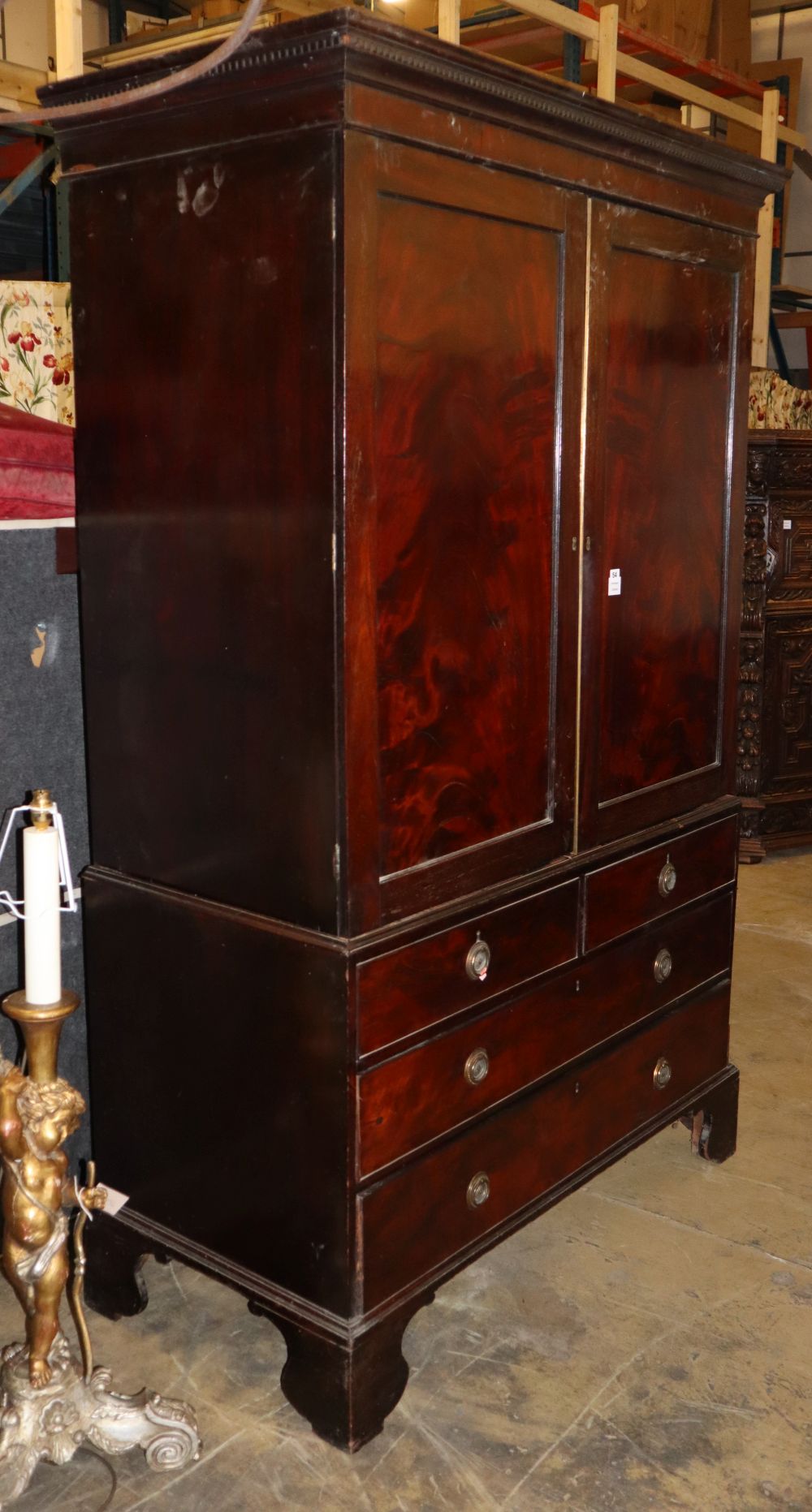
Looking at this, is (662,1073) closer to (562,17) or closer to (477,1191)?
(477,1191)

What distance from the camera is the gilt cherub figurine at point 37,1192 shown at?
165 centimetres

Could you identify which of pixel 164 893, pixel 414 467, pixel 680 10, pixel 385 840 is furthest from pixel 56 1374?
pixel 680 10

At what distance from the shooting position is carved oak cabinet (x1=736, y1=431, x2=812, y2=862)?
4.73 metres

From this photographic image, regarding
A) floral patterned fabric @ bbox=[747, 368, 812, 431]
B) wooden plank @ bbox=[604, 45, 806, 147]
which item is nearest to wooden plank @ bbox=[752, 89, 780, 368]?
wooden plank @ bbox=[604, 45, 806, 147]

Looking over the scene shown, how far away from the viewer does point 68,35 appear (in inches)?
75.9

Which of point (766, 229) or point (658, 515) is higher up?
point (766, 229)

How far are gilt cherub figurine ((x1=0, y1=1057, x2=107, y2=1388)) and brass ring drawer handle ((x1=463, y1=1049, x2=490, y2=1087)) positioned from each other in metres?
0.55

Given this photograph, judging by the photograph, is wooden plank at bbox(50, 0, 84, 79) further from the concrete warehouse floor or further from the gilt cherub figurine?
the concrete warehouse floor

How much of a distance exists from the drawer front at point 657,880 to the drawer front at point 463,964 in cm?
7

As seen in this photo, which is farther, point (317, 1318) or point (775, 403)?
point (775, 403)

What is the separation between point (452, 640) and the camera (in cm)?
183

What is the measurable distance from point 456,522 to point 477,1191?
1.00m

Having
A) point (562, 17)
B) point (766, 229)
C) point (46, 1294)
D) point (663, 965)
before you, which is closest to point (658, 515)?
point (663, 965)

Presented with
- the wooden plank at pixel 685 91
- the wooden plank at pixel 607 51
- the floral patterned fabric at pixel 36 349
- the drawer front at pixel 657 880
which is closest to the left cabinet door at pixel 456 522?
the drawer front at pixel 657 880
